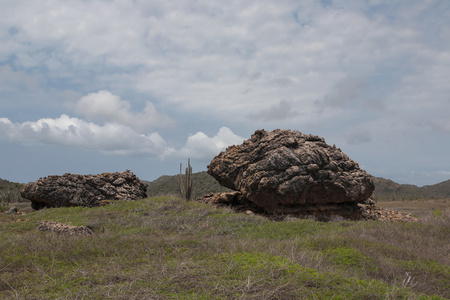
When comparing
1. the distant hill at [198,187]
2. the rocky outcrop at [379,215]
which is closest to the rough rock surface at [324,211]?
the rocky outcrop at [379,215]

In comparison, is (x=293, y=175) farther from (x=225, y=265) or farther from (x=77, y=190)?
(x=77, y=190)

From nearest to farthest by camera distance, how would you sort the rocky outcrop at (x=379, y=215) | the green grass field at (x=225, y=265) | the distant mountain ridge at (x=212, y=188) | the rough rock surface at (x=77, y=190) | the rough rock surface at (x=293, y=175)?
the green grass field at (x=225, y=265) → the rough rock surface at (x=293, y=175) → the rocky outcrop at (x=379, y=215) → the rough rock surface at (x=77, y=190) → the distant mountain ridge at (x=212, y=188)

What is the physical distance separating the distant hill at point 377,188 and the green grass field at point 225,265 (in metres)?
23.9

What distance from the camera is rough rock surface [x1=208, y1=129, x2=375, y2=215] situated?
17.3 m

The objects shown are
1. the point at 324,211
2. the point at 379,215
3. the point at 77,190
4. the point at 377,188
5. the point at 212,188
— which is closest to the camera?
the point at 324,211

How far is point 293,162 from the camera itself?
17.6 meters

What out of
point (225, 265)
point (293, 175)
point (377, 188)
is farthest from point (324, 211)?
point (377, 188)

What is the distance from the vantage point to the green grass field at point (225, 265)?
17.5 feet

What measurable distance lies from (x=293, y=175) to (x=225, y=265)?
11.5 meters

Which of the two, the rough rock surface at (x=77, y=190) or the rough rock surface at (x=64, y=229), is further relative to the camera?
the rough rock surface at (x=77, y=190)

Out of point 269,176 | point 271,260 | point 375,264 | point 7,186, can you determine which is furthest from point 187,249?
point 7,186

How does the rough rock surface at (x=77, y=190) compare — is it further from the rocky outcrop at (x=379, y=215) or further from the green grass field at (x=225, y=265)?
the rocky outcrop at (x=379, y=215)

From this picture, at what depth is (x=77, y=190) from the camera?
844 inches

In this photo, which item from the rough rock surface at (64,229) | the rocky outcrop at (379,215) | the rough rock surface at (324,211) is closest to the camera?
the rough rock surface at (64,229)
